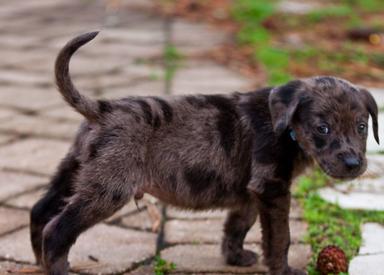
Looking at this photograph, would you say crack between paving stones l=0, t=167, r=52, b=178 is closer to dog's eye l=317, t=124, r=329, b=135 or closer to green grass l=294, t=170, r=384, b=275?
green grass l=294, t=170, r=384, b=275

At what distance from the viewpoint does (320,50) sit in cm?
816

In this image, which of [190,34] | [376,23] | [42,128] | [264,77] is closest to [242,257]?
[42,128]

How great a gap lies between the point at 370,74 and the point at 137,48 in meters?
2.75

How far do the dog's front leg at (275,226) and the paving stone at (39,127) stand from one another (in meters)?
2.49

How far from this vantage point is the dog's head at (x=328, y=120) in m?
3.31

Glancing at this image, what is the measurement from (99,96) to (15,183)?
6.15 feet

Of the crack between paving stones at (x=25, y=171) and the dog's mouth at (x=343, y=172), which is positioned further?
the crack between paving stones at (x=25, y=171)

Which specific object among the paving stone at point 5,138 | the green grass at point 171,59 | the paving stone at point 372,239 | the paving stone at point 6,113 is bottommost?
the green grass at point 171,59

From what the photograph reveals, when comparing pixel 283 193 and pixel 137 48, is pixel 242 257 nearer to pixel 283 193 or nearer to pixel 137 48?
pixel 283 193

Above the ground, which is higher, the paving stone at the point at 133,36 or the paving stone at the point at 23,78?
the paving stone at the point at 23,78

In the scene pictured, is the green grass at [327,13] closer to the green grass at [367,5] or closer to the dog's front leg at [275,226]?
the green grass at [367,5]

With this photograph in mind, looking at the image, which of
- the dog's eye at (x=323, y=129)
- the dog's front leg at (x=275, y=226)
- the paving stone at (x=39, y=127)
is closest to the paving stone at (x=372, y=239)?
the dog's front leg at (x=275, y=226)

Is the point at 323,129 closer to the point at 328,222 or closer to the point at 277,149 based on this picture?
the point at 277,149

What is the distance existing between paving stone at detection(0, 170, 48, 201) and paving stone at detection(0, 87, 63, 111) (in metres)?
1.49
